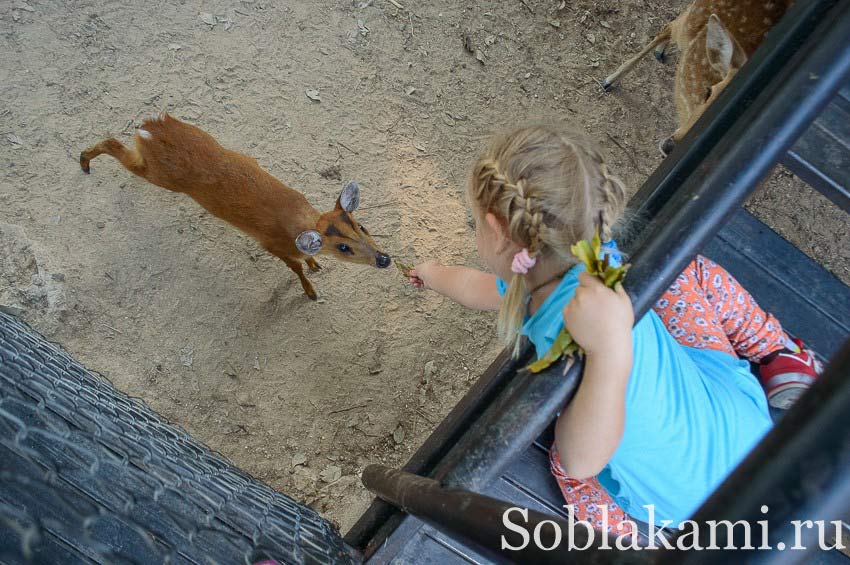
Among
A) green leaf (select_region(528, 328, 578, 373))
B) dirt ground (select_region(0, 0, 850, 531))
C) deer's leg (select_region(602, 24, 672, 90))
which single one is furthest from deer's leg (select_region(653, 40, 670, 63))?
green leaf (select_region(528, 328, 578, 373))

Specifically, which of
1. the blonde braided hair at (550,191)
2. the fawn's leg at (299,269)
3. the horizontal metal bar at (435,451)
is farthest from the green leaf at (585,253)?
the fawn's leg at (299,269)

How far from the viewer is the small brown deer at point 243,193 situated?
3.12m

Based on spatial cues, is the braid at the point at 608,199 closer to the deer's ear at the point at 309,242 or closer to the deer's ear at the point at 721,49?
the deer's ear at the point at 721,49

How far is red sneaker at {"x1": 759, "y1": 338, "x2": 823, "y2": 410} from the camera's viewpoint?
181 cm

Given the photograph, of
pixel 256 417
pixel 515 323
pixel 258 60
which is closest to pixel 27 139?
pixel 258 60

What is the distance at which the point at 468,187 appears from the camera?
179 cm

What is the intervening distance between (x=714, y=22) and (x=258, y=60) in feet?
8.08

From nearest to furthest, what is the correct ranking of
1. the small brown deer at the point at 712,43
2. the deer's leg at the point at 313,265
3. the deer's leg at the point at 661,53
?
the small brown deer at the point at 712,43 < the deer's leg at the point at 313,265 < the deer's leg at the point at 661,53

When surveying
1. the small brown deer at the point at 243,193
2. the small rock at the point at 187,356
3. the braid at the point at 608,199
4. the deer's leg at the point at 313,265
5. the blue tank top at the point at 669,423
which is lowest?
the small rock at the point at 187,356

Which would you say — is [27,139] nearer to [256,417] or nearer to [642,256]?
[256,417]

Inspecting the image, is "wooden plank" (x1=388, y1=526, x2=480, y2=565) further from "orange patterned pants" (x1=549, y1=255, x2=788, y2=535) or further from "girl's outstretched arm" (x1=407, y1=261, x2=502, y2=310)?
"girl's outstretched arm" (x1=407, y1=261, x2=502, y2=310)

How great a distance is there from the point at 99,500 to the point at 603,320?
88 cm

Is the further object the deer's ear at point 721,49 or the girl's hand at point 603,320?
the deer's ear at point 721,49

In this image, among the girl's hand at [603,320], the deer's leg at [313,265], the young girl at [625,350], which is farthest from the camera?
the deer's leg at [313,265]
